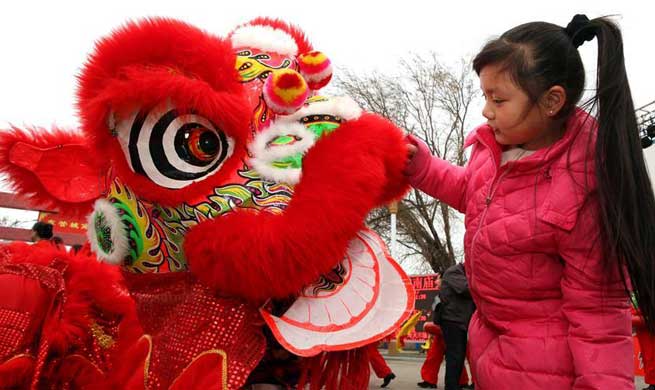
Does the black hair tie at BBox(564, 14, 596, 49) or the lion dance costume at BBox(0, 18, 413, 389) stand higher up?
the black hair tie at BBox(564, 14, 596, 49)

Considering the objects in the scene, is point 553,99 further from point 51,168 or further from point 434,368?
point 434,368

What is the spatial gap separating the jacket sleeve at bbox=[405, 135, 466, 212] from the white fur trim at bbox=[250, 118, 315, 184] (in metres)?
0.37

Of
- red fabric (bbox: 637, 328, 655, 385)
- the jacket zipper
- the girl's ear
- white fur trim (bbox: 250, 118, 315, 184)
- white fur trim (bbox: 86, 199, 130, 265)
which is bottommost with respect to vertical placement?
red fabric (bbox: 637, 328, 655, 385)

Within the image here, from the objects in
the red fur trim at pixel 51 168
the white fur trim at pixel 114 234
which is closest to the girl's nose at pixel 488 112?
the white fur trim at pixel 114 234

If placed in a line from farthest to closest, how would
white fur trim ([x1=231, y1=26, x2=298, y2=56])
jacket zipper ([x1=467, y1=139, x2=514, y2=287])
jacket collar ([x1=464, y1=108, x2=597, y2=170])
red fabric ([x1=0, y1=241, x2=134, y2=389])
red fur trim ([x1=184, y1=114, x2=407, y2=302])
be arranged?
1. white fur trim ([x1=231, y1=26, x2=298, y2=56])
2. red fabric ([x1=0, y1=241, x2=134, y2=389])
3. red fur trim ([x1=184, y1=114, x2=407, y2=302])
4. jacket zipper ([x1=467, y1=139, x2=514, y2=287])
5. jacket collar ([x1=464, y1=108, x2=597, y2=170])

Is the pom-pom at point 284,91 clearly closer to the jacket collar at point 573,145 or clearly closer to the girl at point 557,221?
the girl at point 557,221

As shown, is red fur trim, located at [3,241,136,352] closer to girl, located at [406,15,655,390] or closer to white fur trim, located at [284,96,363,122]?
white fur trim, located at [284,96,363,122]

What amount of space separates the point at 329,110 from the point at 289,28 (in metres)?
0.48

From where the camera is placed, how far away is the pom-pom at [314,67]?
2174 millimetres

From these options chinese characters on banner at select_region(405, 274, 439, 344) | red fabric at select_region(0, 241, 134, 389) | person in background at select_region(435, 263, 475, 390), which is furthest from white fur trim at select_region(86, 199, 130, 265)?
chinese characters on banner at select_region(405, 274, 439, 344)

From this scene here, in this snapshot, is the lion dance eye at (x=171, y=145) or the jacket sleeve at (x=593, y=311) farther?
the lion dance eye at (x=171, y=145)

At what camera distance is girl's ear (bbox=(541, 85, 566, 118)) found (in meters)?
1.56

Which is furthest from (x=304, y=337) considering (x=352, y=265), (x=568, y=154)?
(x=568, y=154)

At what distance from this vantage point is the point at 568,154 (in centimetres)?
153
